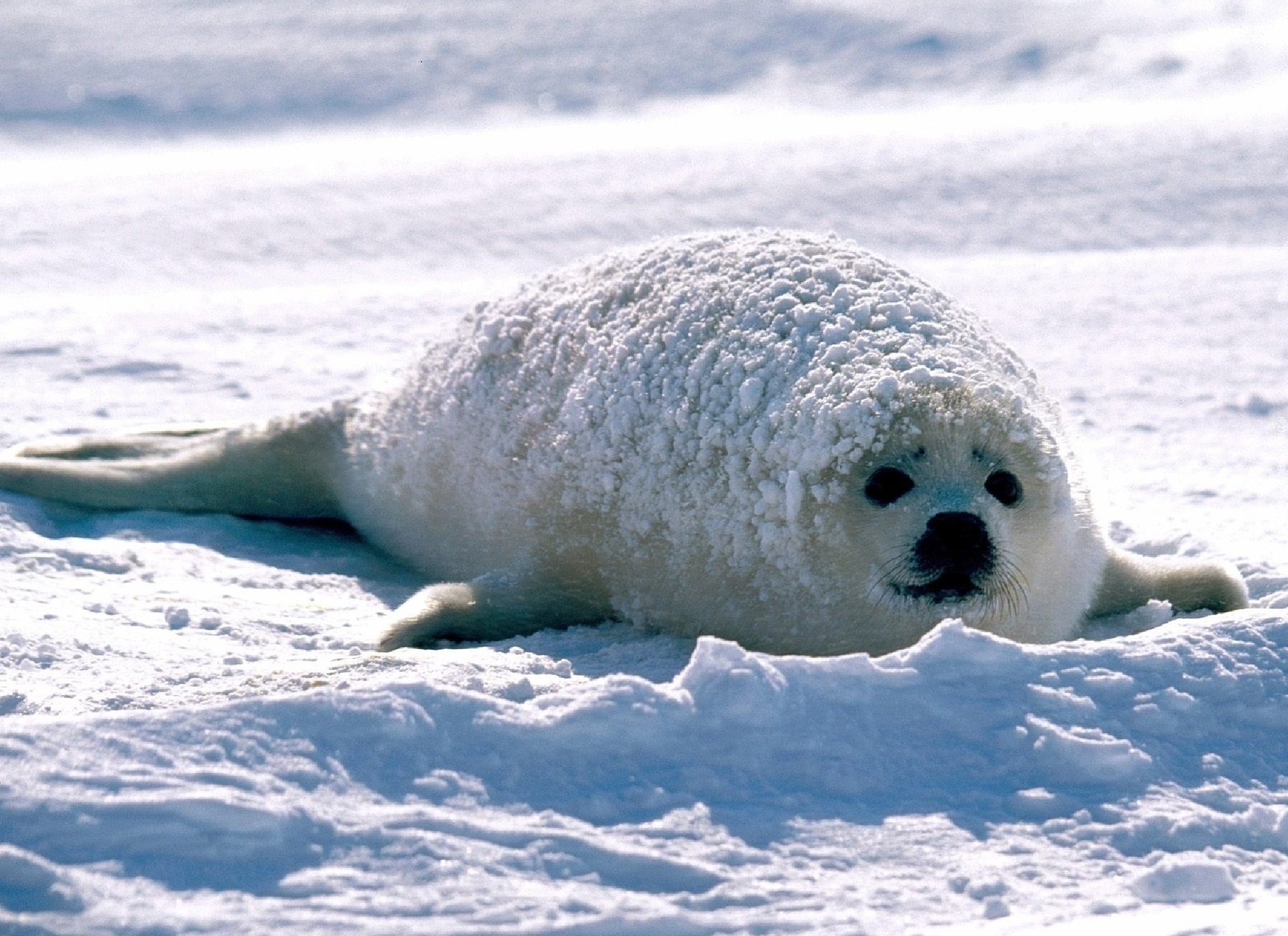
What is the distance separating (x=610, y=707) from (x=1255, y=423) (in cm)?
355

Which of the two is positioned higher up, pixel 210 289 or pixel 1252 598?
pixel 210 289

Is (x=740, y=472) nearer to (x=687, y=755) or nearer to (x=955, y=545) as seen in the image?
(x=955, y=545)

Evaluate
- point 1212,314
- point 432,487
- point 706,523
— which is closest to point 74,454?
point 432,487

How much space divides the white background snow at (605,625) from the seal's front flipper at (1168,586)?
7 centimetres

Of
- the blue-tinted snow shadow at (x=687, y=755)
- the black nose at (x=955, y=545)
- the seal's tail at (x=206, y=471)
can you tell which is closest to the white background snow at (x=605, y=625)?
the blue-tinted snow shadow at (x=687, y=755)

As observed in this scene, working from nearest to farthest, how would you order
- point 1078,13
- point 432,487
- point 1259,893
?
point 1259,893 → point 432,487 → point 1078,13

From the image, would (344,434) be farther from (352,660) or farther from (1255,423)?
(1255,423)

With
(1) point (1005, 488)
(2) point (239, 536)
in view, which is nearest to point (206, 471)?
(2) point (239, 536)

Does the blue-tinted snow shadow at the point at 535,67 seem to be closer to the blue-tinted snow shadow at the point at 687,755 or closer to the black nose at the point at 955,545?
the black nose at the point at 955,545

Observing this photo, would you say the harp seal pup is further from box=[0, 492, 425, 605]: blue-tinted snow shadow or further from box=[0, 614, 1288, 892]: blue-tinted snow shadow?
box=[0, 614, 1288, 892]: blue-tinted snow shadow

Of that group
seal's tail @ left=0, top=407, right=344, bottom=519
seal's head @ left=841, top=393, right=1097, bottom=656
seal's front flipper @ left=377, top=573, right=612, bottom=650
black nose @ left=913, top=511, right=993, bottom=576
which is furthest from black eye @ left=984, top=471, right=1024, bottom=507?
seal's tail @ left=0, top=407, right=344, bottom=519

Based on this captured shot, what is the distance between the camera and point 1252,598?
12.0 ft

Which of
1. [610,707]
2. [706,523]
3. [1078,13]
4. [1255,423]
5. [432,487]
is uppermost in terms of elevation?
[1078,13]

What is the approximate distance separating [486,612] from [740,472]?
621 millimetres
